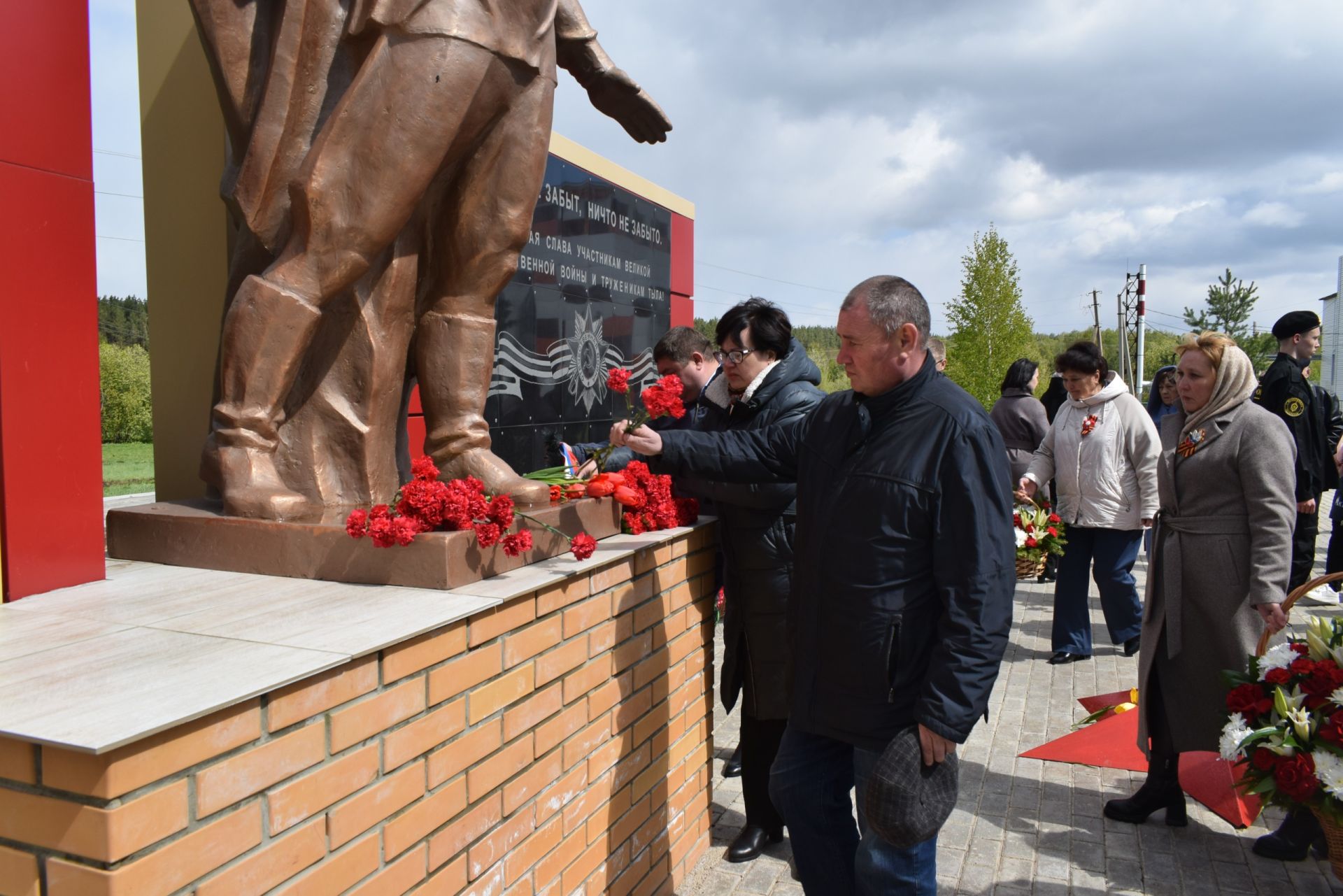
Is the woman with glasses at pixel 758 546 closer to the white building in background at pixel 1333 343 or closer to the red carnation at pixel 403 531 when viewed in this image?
the red carnation at pixel 403 531

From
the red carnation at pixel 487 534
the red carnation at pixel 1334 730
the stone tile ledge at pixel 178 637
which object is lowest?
the red carnation at pixel 1334 730

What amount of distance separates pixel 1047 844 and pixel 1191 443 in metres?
1.61

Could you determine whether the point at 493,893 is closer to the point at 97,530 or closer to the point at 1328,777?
the point at 97,530

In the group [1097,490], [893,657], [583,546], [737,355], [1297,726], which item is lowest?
[1297,726]

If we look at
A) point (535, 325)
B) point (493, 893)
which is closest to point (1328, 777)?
point (493, 893)

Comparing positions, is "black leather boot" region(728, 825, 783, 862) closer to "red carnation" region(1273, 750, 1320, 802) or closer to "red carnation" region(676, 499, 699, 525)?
"red carnation" region(676, 499, 699, 525)

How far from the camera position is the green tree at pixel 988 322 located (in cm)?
2677

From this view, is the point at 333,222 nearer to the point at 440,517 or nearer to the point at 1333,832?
the point at 440,517

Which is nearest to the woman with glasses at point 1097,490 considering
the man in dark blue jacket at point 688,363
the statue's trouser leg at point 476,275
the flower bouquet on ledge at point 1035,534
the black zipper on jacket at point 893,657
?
the flower bouquet on ledge at point 1035,534

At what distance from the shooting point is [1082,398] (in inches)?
246

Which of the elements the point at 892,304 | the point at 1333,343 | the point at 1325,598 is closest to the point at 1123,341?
the point at 1333,343

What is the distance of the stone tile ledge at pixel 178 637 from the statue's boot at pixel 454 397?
A: 45cm

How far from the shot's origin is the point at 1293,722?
2.97 m

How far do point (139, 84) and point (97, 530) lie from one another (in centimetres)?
183
